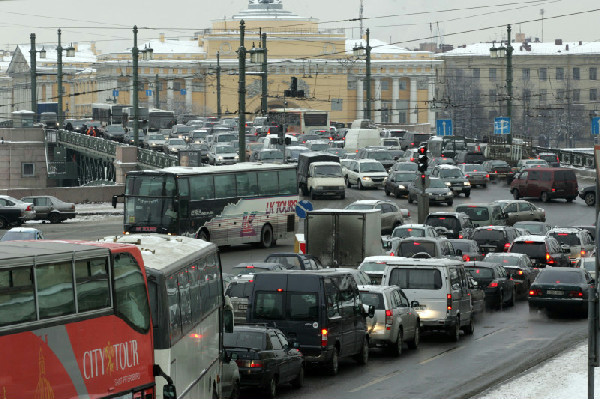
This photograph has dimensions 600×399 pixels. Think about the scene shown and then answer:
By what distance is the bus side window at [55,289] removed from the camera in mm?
12492

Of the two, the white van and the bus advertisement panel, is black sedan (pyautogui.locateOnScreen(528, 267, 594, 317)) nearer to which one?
the white van

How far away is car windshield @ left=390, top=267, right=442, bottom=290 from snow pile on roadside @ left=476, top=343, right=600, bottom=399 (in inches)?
200

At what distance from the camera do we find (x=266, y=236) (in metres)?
47.3

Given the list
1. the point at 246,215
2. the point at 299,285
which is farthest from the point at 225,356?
the point at 246,215

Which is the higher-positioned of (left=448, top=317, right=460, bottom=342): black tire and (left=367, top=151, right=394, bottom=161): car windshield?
(left=367, top=151, right=394, bottom=161): car windshield

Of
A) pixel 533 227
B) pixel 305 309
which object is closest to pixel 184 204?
pixel 533 227

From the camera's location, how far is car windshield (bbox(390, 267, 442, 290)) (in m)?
29.7

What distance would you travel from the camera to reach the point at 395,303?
90.4 ft

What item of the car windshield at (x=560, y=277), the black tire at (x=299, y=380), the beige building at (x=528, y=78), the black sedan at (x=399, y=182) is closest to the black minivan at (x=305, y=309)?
the black tire at (x=299, y=380)

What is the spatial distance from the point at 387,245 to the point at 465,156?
3700 centimetres

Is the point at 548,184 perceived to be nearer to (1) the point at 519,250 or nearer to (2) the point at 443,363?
(1) the point at 519,250

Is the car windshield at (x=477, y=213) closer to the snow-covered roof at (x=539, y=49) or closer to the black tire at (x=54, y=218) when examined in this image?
the black tire at (x=54, y=218)

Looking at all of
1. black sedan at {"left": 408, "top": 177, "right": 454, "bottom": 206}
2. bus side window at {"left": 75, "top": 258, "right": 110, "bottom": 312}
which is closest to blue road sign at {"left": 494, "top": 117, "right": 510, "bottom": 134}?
black sedan at {"left": 408, "top": 177, "right": 454, "bottom": 206}

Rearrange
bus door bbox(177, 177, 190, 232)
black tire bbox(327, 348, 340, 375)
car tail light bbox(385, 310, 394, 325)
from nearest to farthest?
black tire bbox(327, 348, 340, 375)
car tail light bbox(385, 310, 394, 325)
bus door bbox(177, 177, 190, 232)
